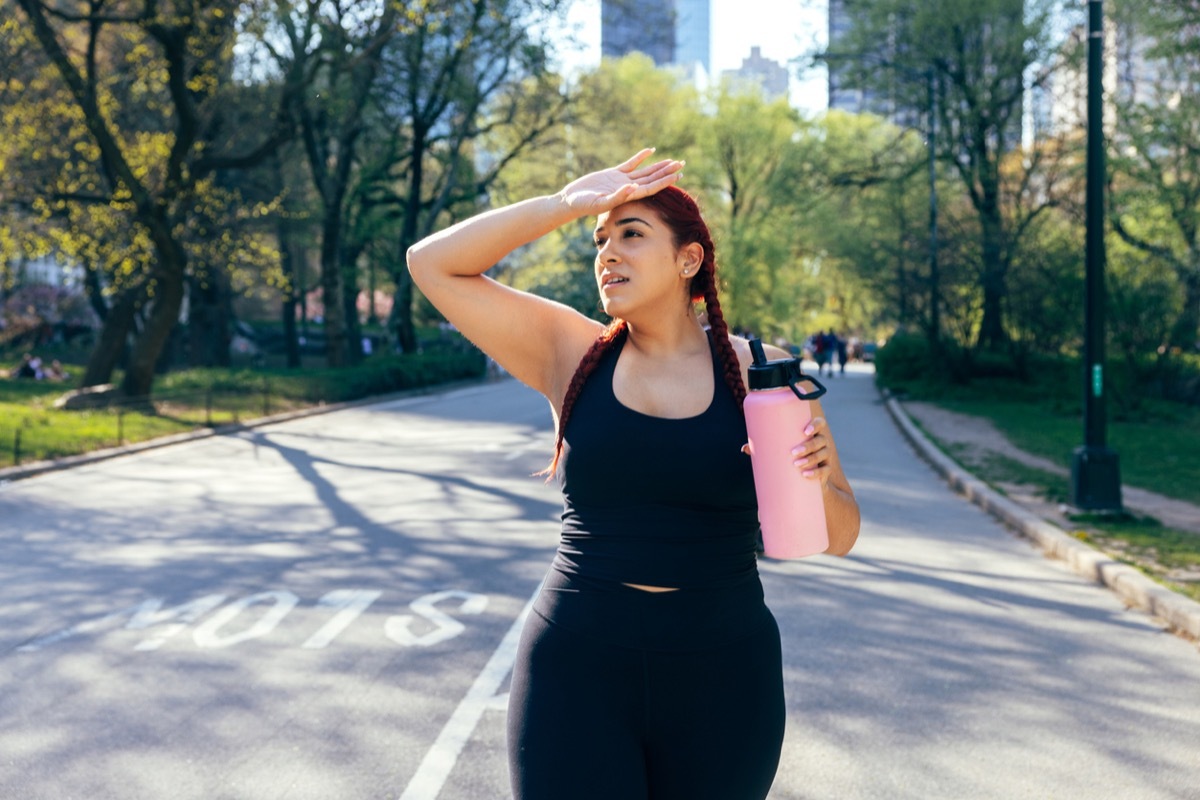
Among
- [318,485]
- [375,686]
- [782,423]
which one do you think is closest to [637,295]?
[782,423]

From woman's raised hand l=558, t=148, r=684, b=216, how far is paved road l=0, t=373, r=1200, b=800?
9.78ft

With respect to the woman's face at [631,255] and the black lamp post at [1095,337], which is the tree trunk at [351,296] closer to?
the black lamp post at [1095,337]

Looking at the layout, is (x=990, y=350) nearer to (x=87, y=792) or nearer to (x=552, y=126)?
(x=552, y=126)

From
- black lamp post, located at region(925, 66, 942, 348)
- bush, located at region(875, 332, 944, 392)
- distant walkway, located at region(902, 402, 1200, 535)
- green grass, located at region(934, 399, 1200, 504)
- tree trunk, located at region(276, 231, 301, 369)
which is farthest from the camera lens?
tree trunk, located at region(276, 231, 301, 369)

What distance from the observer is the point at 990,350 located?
1425 inches

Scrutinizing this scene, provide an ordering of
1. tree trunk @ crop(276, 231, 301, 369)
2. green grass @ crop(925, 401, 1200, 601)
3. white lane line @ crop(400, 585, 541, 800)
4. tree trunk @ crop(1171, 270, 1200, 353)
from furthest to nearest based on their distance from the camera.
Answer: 1. tree trunk @ crop(276, 231, 301, 369)
2. tree trunk @ crop(1171, 270, 1200, 353)
3. green grass @ crop(925, 401, 1200, 601)
4. white lane line @ crop(400, 585, 541, 800)

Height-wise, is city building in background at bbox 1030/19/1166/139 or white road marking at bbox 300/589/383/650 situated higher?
city building in background at bbox 1030/19/1166/139

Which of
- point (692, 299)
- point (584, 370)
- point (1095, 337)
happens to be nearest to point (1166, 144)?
A: point (1095, 337)

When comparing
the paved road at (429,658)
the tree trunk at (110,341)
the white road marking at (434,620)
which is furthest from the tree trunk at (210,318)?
the white road marking at (434,620)

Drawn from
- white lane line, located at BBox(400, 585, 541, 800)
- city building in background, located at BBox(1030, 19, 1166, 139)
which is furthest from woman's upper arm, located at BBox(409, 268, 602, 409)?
city building in background, located at BBox(1030, 19, 1166, 139)

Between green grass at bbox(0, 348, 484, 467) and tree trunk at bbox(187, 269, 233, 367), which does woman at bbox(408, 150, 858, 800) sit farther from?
tree trunk at bbox(187, 269, 233, 367)

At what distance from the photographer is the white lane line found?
4.99 meters

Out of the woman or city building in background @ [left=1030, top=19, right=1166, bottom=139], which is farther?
city building in background @ [left=1030, top=19, right=1166, bottom=139]

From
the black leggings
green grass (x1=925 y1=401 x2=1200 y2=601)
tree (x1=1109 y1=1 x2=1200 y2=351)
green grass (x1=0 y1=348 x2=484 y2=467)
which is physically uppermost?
tree (x1=1109 y1=1 x2=1200 y2=351)
